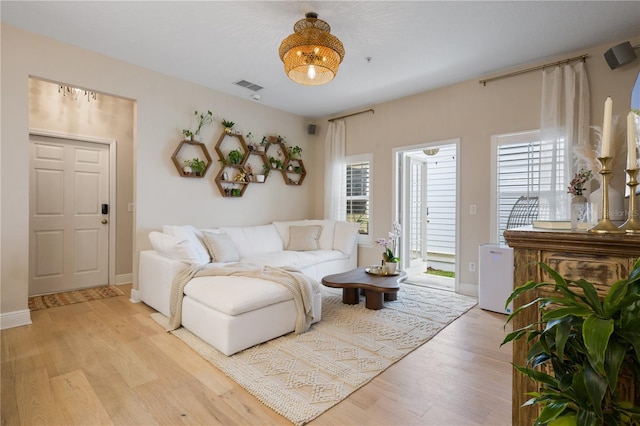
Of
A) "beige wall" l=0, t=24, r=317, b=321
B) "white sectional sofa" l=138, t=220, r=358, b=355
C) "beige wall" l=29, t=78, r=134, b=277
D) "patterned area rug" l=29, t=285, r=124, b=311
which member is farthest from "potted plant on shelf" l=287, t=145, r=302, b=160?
"patterned area rug" l=29, t=285, r=124, b=311

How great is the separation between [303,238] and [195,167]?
1.84m

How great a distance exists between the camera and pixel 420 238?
17.8 feet

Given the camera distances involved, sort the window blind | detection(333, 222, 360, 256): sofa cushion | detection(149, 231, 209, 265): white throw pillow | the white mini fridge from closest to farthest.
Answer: detection(149, 231, 209, 265): white throw pillow < the white mini fridge < detection(333, 222, 360, 256): sofa cushion < the window blind

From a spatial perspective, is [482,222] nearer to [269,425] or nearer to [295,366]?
[295,366]

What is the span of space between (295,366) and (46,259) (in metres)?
3.83

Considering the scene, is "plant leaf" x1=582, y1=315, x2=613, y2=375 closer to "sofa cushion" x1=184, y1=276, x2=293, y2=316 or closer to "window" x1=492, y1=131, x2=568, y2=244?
"sofa cushion" x1=184, y1=276, x2=293, y2=316

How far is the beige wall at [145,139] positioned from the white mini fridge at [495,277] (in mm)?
3158

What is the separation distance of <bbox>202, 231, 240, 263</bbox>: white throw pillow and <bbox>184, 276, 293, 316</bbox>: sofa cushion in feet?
2.58

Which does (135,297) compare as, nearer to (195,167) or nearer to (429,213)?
(195,167)

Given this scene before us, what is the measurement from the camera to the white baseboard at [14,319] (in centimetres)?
284

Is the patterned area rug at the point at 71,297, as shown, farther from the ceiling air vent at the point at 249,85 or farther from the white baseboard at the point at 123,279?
the ceiling air vent at the point at 249,85

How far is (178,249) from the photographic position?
123 inches

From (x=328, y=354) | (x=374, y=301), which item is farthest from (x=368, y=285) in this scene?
(x=328, y=354)

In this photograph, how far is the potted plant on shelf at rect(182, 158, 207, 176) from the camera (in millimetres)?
4043
